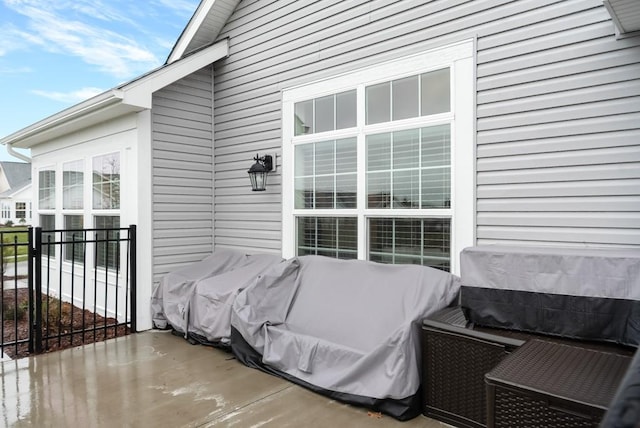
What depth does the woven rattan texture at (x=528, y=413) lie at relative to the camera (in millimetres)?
1625

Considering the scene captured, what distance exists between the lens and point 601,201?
284cm

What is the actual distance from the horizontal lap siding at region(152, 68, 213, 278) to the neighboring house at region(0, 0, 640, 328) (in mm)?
19

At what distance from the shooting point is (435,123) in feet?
11.6

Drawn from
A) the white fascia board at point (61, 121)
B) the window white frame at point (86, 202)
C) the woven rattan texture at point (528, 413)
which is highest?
the white fascia board at point (61, 121)

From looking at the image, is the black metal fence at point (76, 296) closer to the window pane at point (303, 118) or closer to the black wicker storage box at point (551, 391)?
the window pane at point (303, 118)

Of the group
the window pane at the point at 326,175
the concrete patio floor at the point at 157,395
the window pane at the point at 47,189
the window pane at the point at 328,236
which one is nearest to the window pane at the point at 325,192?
the window pane at the point at 326,175

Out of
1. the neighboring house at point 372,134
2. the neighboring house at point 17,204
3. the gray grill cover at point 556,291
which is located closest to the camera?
the gray grill cover at point 556,291

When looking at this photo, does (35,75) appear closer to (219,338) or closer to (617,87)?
(219,338)

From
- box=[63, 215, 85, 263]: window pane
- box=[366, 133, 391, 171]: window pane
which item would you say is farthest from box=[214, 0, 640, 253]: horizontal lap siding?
box=[63, 215, 85, 263]: window pane

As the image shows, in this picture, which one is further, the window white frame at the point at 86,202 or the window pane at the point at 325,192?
the window white frame at the point at 86,202

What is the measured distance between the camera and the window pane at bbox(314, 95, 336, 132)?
436 cm

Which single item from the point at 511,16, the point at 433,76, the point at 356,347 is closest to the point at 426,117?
the point at 433,76

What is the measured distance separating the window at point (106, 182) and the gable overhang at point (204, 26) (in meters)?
1.55

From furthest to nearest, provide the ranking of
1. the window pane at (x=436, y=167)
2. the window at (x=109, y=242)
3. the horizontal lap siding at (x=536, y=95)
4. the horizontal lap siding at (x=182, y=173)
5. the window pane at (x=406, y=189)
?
the window at (x=109, y=242) → the horizontal lap siding at (x=182, y=173) → the window pane at (x=406, y=189) → the window pane at (x=436, y=167) → the horizontal lap siding at (x=536, y=95)
